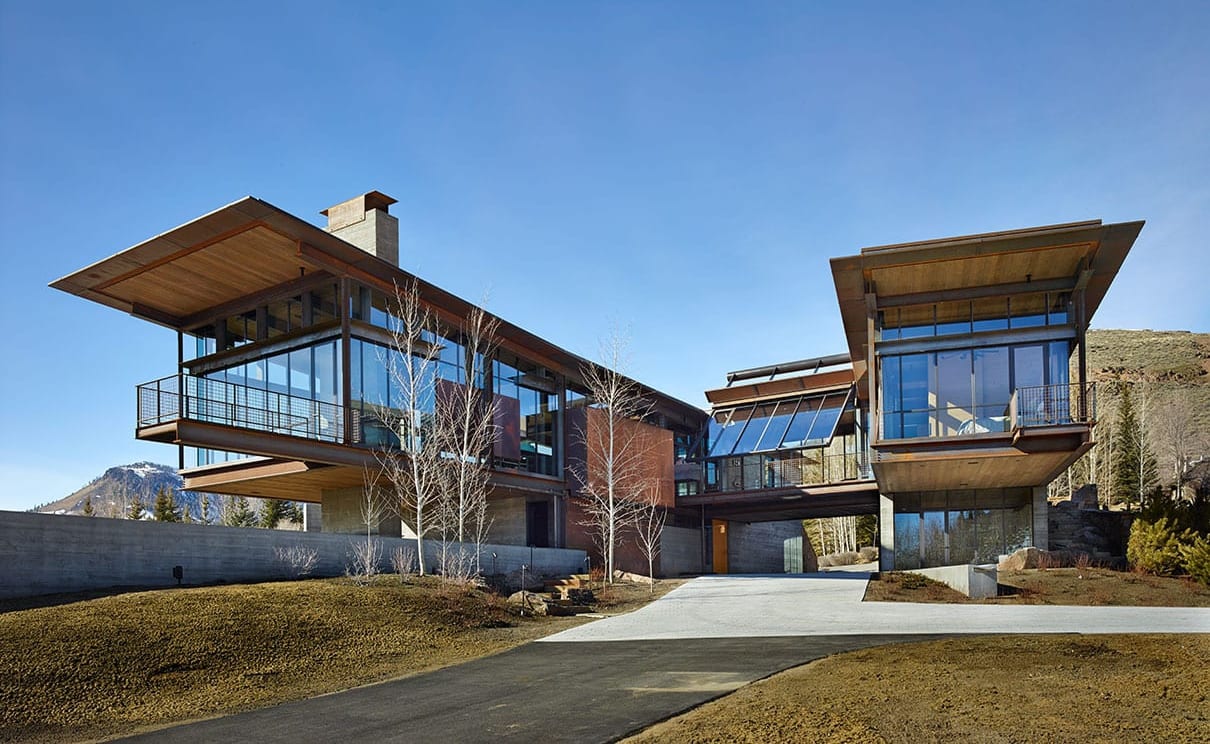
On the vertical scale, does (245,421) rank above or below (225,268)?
below

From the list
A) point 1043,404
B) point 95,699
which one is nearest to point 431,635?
point 95,699

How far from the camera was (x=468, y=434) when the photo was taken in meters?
Answer: 27.0

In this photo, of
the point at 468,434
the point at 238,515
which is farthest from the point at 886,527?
the point at 238,515

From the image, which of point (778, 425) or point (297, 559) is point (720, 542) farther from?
point (297, 559)

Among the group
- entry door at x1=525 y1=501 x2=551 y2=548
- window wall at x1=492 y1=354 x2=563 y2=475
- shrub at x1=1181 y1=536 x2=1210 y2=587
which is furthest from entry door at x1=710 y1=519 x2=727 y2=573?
shrub at x1=1181 y1=536 x2=1210 y2=587

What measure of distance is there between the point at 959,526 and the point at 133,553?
80.2ft

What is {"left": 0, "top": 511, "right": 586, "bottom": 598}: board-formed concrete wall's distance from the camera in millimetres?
14938

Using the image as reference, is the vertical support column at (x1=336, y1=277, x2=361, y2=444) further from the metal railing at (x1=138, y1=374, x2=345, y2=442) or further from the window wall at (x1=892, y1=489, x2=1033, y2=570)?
the window wall at (x1=892, y1=489, x2=1033, y2=570)

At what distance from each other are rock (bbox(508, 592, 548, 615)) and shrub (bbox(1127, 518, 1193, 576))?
50.5 ft

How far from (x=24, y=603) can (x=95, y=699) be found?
5.05 metres

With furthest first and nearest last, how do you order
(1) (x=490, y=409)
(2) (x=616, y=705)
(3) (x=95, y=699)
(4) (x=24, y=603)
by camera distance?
(1) (x=490, y=409)
(4) (x=24, y=603)
(3) (x=95, y=699)
(2) (x=616, y=705)

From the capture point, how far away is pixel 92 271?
74.7 feet

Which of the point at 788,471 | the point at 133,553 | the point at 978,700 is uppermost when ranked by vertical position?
the point at 788,471

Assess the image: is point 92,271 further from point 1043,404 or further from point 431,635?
→ point 1043,404
